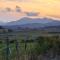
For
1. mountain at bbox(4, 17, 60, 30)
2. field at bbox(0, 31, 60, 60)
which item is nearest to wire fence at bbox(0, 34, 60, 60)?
field at bbox(0, 31, 60, 60)

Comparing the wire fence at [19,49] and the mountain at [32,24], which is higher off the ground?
the mountain at [32,24]

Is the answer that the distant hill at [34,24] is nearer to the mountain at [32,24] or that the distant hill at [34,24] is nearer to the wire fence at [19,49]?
the mountain at [32,24]

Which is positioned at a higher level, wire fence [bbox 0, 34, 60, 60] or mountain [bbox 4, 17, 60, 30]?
mountain [bbox 4, 17, 60, 30]

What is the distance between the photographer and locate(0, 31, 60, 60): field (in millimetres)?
3918

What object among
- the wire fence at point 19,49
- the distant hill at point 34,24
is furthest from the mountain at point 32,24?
the wire fence at point 19,49

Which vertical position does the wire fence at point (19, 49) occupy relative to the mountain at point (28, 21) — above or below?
below

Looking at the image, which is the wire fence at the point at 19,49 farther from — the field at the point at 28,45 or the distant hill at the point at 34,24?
the distant hill at the point at 34,24

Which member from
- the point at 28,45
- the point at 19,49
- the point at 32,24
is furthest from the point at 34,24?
the point at 19,49

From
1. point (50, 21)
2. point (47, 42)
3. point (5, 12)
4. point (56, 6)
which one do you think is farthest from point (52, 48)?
point (5, 12)

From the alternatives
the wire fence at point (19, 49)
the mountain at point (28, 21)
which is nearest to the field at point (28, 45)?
the wire fence at point (19, 49)

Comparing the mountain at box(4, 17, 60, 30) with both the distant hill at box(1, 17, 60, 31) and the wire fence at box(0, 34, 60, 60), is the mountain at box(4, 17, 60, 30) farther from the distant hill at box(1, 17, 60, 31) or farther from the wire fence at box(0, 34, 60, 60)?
the wire fence at box(0, 34, 60, 60)

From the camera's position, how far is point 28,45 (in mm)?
3910

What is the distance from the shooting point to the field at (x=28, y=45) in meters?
3.92

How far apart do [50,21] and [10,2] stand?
28.0 inches
